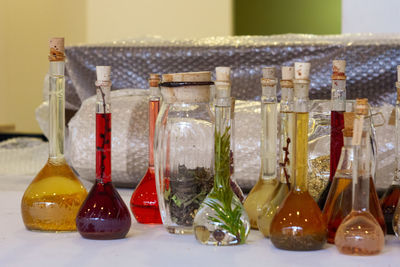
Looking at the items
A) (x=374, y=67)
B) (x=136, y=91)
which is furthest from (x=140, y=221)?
(x=374, y=67)

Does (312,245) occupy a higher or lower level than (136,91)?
lower

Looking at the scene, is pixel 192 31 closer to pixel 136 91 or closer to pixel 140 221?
pixel 136 91

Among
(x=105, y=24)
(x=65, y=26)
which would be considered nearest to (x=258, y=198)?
(x=105, y=24)

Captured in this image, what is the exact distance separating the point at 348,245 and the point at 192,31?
2.90 metres

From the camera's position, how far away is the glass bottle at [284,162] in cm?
70

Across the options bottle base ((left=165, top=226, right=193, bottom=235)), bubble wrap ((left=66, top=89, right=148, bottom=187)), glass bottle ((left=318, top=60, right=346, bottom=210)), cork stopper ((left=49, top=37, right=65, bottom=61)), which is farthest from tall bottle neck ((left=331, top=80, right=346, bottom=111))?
bubble wrap ((left=66, top=89, right=148, bottom=187))

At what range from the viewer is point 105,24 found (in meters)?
3.75

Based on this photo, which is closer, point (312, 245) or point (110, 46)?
point (312, 245)

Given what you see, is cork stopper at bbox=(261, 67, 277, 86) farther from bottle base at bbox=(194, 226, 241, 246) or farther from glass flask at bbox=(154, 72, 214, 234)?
bottle base at bbox=(194, 226, 241, 246)

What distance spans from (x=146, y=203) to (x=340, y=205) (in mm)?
264

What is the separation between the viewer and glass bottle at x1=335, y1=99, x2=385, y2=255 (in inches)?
24.6

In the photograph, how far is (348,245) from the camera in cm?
64

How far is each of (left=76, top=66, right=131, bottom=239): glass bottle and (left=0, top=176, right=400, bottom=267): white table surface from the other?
0.01 metres

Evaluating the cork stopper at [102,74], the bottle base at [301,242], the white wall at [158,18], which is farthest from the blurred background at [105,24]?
the bottle base at [301,242]
